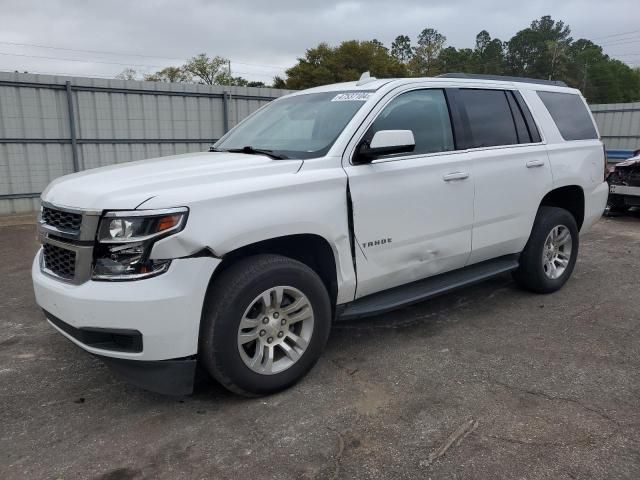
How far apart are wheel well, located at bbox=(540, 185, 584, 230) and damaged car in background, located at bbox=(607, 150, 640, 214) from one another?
471cm

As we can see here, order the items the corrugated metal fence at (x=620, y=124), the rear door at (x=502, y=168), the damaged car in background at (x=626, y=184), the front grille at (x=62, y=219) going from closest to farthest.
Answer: the front grille at (x=62, y=219)
the rear door at (x=502, y=168)
the damaged car in background at (x=626, y=184)
the corrugated metal fence at (x=620, y=124)

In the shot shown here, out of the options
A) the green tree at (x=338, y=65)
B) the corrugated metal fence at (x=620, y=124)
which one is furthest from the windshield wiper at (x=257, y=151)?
the green tree at (x=338, y=65)

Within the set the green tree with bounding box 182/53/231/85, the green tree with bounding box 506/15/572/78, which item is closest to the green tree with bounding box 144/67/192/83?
the green tree with bounding box 182/53/231/85

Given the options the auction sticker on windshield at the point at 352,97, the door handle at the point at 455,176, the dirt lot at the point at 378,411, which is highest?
the auction sticker on windshield at the point at 352,97

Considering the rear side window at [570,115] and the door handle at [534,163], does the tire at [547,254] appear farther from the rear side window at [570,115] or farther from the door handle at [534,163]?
the rear side window at [570,115]

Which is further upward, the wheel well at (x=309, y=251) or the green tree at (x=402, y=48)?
the green tree at (x=402, y=48)

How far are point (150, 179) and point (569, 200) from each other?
4202mm

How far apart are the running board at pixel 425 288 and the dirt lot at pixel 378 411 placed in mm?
394

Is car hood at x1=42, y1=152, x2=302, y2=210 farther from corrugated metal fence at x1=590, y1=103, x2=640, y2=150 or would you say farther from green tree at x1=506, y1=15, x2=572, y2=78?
green tree at x1=506, y1=15, x2=572, y2=78

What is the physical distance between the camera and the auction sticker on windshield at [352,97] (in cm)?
368

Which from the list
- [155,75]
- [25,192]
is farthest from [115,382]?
[155,75]

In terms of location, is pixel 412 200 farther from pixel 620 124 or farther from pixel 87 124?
pixel 620 124

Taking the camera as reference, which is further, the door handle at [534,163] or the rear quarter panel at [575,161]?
the rear quarter panel at [575,161]

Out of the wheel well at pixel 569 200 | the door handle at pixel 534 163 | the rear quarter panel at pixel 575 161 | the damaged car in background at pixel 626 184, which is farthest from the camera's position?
the damaged car in background at pixel 626 184
